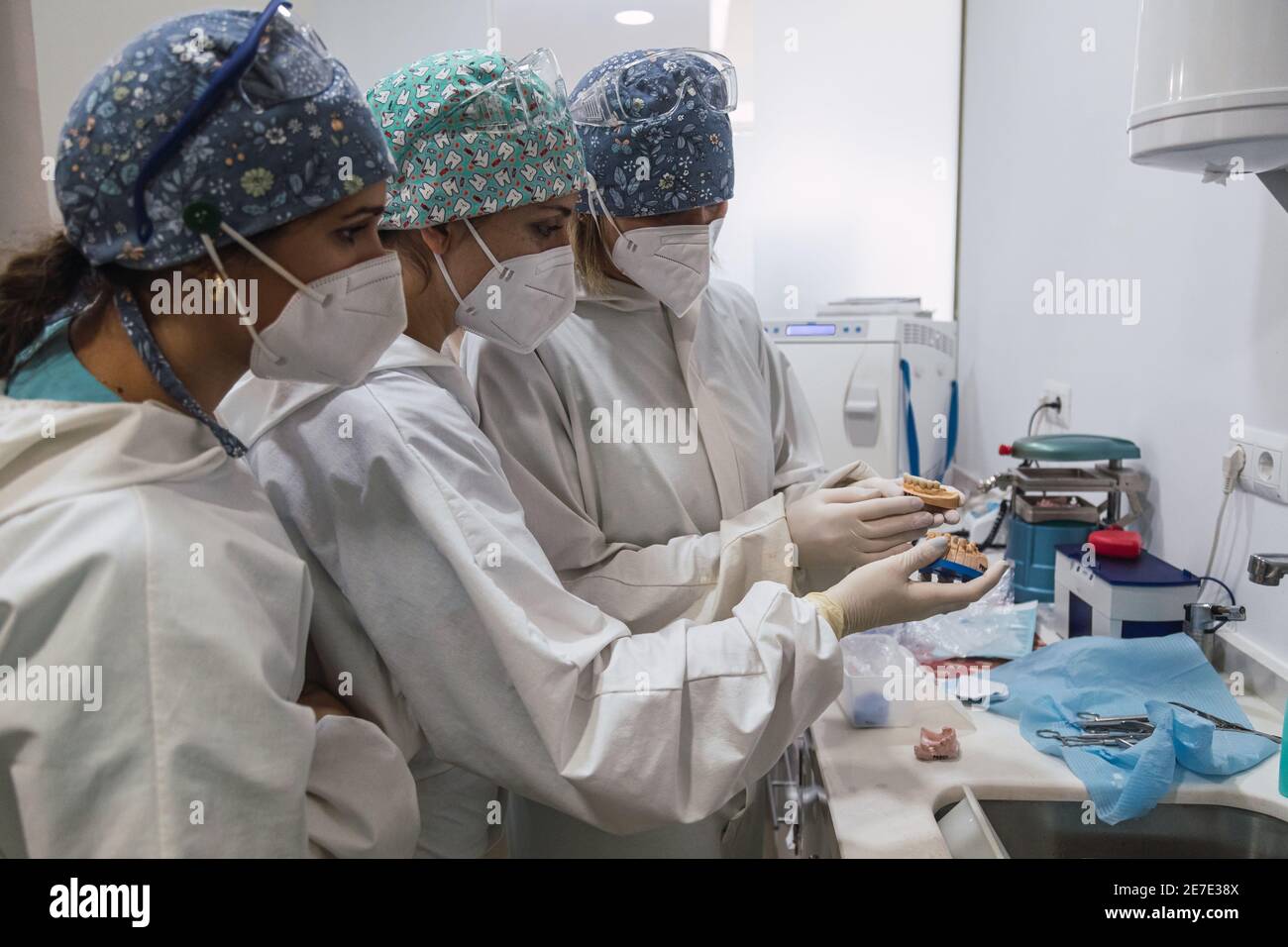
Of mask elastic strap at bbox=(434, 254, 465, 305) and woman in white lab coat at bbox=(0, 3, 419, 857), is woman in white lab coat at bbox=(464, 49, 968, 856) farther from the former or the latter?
woman in white lab coat at bbox=(0, 3, 419, 857)

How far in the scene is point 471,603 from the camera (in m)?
0.92

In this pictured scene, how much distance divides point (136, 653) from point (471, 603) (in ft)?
1.05

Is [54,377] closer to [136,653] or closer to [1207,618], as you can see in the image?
[136,653]

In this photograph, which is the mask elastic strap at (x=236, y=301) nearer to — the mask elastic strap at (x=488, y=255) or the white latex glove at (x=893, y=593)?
the mask elastic strap at (x=488, y=255)

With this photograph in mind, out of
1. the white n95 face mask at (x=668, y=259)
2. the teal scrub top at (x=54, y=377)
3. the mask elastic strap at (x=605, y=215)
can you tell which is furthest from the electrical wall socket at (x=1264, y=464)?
the teal scrub top at (x=54, y=377)

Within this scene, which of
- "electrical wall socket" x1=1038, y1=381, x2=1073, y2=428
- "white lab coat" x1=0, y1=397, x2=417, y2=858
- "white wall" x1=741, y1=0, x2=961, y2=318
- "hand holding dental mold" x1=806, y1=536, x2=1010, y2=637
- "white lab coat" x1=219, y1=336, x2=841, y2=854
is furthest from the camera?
"white wall" x1=741, y1=0, x2=961, y2=318

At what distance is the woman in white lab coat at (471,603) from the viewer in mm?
920

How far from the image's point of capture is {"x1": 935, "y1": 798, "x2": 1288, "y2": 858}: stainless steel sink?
3.72 ft

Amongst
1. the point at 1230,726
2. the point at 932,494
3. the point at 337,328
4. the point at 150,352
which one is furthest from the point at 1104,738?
the point at 150,352

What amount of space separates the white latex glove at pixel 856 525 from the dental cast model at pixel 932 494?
0.02 meters

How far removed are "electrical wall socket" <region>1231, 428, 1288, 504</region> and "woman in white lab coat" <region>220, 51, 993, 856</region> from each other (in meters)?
0.77

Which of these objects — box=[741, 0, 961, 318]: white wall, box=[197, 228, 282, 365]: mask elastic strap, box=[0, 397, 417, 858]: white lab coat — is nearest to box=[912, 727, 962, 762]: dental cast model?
box=[0, 397, 417, 858]: white lab coat

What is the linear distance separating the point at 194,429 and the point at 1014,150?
103 inches

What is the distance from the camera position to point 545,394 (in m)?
1.32
